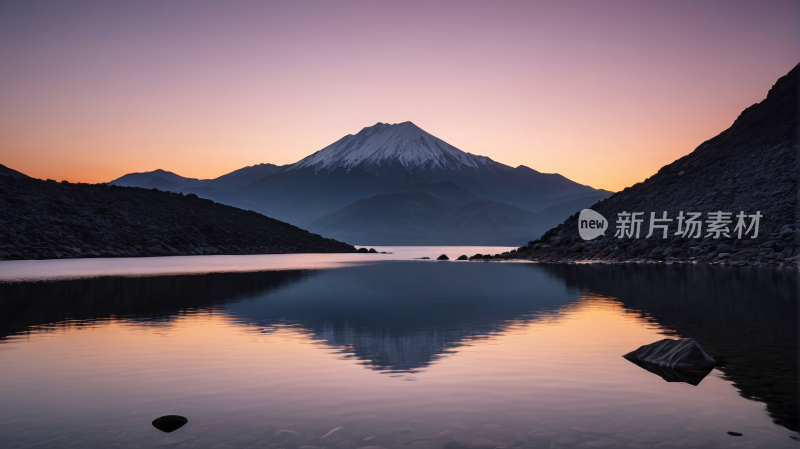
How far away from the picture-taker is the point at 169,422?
10523 millimetres

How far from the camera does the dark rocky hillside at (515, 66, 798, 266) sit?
7782 cm

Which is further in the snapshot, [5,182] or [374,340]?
[5,182]

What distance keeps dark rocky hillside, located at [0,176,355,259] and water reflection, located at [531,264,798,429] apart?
108 meters

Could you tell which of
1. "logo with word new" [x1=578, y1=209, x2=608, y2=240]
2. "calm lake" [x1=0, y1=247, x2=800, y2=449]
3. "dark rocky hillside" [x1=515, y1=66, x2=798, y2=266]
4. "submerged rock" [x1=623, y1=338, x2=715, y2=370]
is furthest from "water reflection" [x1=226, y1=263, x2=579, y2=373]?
"logo with word new" [x1=578, y1=209, x2=608, y2=240]

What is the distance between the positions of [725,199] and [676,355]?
86430 millimetres

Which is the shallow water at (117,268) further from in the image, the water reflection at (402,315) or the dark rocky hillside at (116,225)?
the water reflection at (402,315)

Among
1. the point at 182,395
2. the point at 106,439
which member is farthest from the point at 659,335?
the point at 106,439

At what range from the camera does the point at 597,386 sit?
13586 millimetres

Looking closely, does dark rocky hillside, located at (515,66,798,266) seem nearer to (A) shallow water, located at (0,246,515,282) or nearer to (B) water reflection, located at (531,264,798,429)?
(B) water reflection, located at (531,264,798,429)

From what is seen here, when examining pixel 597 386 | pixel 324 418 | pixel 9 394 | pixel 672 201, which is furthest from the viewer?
pixel 672 201

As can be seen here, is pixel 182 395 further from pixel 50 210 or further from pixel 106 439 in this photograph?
pixel 50 210

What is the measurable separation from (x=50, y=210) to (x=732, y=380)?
464ft

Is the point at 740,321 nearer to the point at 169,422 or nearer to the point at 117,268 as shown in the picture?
the point at 169,422

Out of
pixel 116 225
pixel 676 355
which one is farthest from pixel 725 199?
pixel 116 225
